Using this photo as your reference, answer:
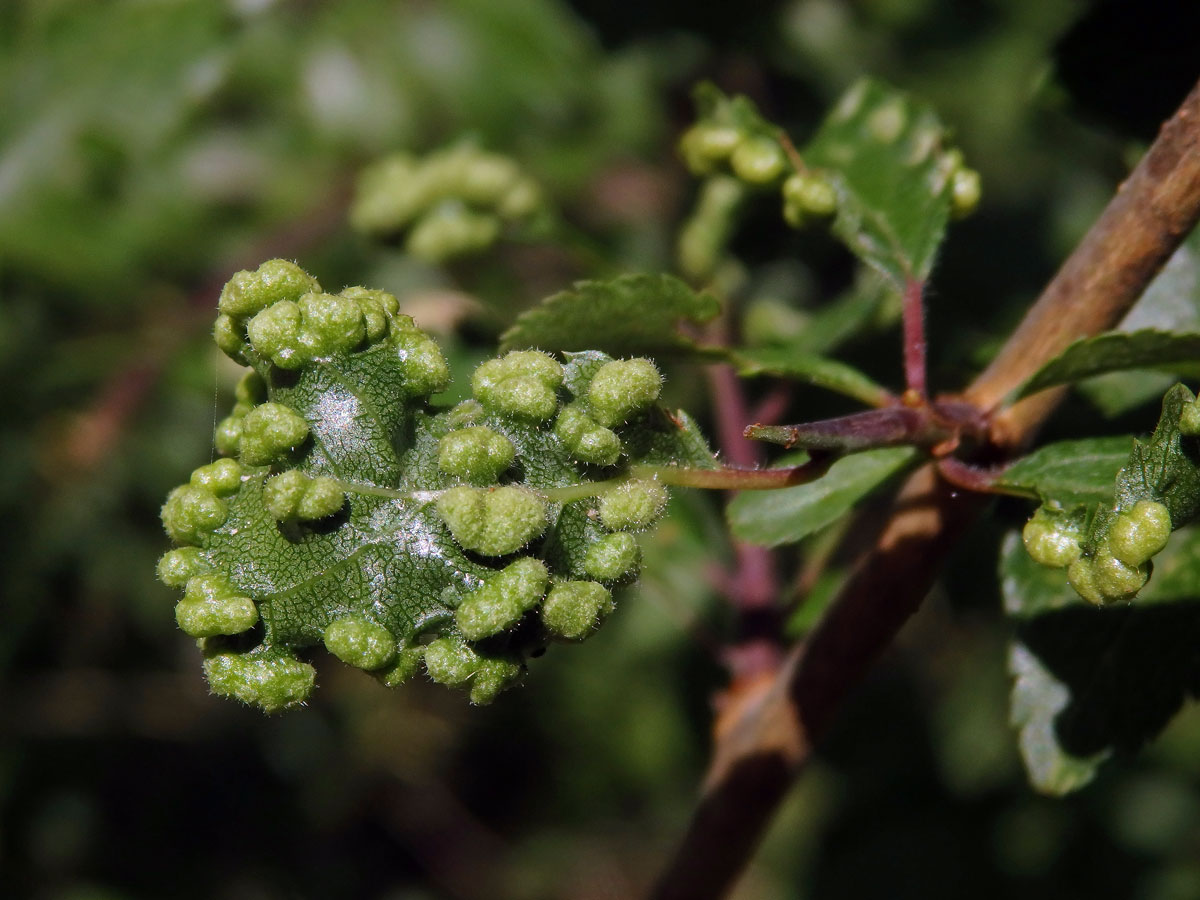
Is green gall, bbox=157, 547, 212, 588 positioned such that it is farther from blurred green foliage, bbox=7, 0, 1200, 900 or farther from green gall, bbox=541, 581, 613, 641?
blurred green foliage, bbox=7, 0, 1200, 900

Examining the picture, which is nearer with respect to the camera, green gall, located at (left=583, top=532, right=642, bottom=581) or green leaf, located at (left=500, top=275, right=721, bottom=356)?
green gall, located at (left=583, top=532, right=642, bottom=581)

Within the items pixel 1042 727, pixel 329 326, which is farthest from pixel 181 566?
pixel 1042 727

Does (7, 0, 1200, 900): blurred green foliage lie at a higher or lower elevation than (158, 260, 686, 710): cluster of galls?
lower

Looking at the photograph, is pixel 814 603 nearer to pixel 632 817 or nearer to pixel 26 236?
pixel 26 236

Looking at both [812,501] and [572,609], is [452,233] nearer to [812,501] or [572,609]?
[812,501]

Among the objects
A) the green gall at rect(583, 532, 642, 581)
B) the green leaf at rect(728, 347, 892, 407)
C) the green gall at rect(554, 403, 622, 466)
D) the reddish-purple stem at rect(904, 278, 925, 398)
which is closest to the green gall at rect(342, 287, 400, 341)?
the green gall at rect(554, 403, 622, 466)

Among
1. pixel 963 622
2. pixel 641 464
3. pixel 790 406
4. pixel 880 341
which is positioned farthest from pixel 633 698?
pixel 641 464

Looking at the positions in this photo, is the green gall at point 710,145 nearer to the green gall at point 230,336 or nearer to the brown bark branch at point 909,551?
the brown bark branch at point 909,551
